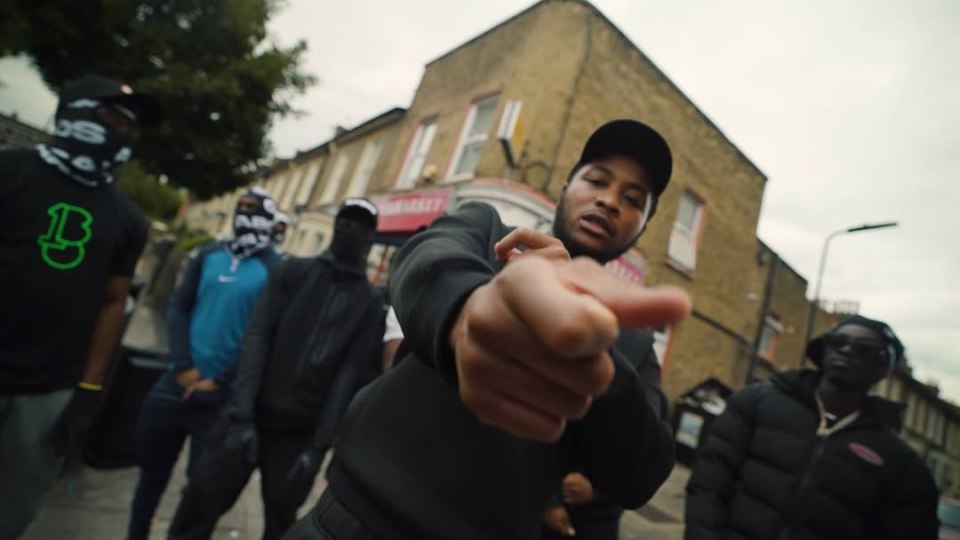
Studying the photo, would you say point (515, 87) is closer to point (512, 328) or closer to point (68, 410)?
point (68, 410)

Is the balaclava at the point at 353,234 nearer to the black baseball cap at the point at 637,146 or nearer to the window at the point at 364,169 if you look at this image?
the black baseball cap at the point at 637,146

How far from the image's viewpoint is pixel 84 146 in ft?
7.09

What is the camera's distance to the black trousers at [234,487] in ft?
7.11

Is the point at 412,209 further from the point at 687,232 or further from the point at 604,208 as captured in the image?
the point at 604,208

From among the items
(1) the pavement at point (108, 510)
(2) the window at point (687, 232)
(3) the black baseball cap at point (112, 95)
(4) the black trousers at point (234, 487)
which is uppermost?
(2) the window at point (687, 232)

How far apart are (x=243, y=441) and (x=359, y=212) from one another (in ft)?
4.63

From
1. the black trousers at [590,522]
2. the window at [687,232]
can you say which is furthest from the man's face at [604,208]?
the window at [687,232]

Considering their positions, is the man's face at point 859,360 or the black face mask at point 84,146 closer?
the black face mask at point 84,146

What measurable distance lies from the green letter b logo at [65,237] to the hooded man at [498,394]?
1.88 m

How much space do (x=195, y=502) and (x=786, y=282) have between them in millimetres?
15833

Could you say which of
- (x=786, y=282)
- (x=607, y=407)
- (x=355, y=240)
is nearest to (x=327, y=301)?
(x=355, y=240)

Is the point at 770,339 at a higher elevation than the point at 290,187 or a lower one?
lower

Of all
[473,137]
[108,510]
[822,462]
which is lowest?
[108,510]

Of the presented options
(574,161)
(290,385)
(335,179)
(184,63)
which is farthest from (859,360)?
(335,179)
